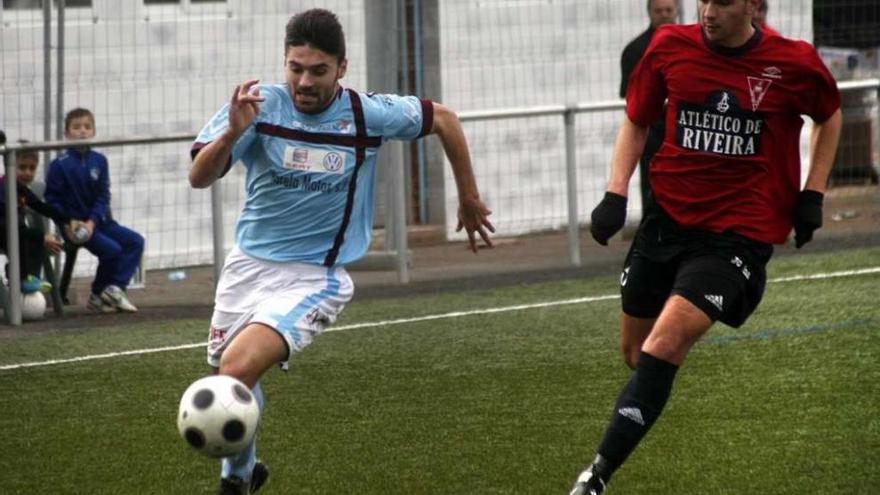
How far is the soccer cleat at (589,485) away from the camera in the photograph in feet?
21.0

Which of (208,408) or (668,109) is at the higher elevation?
(668,109)

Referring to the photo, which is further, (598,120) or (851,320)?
(598,120)

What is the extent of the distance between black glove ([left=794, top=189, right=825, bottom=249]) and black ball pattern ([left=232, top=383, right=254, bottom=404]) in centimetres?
220

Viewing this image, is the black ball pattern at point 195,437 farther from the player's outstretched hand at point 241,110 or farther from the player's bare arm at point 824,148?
the player's bare arm at point 824,148

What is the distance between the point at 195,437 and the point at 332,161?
1.28 metres

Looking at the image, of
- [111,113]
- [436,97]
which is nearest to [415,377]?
[111,113]

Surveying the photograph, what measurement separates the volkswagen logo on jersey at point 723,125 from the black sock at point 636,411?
34.8 inches

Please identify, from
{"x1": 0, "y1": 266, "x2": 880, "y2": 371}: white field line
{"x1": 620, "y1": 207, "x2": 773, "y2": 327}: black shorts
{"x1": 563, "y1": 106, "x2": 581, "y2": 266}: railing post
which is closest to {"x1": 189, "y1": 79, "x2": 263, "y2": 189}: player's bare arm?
{"x1": 620, "y1": 207, "x2": 773, "y2": 327}: black shorts

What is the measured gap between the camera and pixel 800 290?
12.6m

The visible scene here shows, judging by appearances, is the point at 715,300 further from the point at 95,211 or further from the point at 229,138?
the point at 95,211

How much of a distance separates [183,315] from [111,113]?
2.73 m

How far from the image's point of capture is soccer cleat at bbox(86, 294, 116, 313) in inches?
503

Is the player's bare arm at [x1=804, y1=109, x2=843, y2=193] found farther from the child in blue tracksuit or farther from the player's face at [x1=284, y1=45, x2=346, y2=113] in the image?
the child in blue tracksuit

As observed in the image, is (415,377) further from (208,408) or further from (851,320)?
(208,408)
